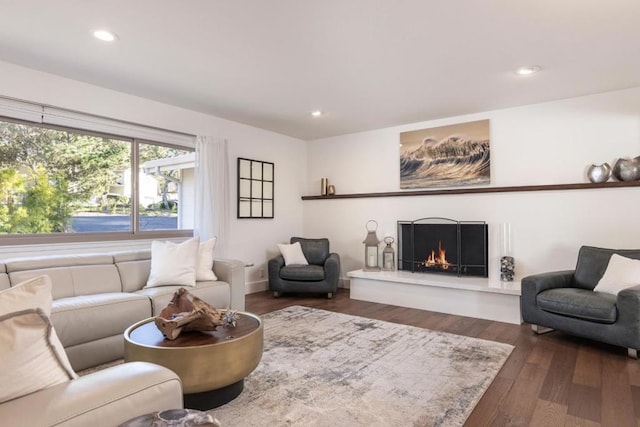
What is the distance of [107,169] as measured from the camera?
4.10m

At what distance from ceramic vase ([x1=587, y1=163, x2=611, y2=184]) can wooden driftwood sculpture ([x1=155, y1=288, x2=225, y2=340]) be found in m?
4.03

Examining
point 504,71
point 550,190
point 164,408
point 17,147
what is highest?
point 504,71

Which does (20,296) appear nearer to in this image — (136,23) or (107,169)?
(136,23)

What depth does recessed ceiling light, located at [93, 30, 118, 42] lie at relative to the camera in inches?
106

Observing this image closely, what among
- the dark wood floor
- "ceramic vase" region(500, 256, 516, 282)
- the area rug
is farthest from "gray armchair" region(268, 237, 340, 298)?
"ceramic vase" region(500, 256, 516, 282)

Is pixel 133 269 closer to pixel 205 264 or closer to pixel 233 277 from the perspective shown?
pixel 205 264

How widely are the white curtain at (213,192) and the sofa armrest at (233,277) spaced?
935 mm

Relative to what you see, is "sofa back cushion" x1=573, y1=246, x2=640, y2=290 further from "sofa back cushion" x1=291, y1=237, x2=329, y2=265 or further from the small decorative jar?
"sofa back cushion" x1=291, y1=237, x2=329, y2=265

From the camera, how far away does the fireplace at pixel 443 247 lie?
4.74m

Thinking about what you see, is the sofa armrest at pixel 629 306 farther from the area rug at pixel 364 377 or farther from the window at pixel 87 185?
the window at pixel 87 185

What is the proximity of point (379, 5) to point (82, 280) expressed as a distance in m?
3.15

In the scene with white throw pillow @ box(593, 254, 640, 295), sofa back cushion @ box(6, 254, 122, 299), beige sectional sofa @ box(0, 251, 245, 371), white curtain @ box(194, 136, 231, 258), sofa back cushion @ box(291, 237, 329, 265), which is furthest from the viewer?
sofa back cushion @ box(291, 237, 329, 265)

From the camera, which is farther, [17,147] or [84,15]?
[17,147]

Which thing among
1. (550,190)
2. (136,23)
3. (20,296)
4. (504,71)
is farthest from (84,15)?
(550,190)
